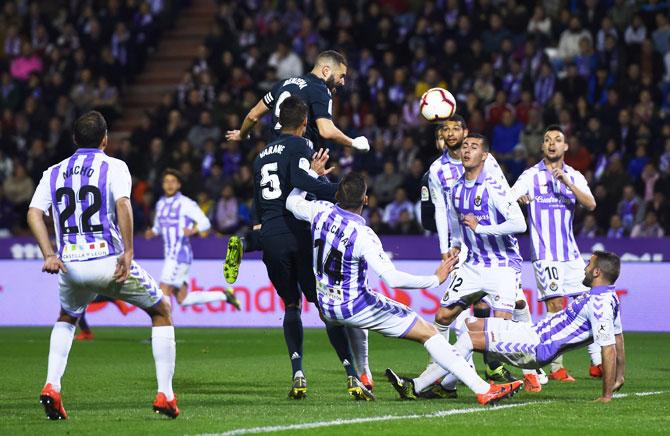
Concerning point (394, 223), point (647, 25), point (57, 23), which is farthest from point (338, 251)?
point (57, 23)

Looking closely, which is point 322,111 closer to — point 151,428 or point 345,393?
point 345,393

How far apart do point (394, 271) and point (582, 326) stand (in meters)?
1.72

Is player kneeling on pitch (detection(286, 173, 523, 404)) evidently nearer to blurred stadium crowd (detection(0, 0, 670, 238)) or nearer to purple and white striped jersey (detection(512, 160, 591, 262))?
purple and white striped jersey (detection(512, 160, 591, 262))

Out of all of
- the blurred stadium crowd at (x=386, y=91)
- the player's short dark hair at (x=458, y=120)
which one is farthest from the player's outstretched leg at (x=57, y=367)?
the blurred stadium crowd at (x=386, y=91)

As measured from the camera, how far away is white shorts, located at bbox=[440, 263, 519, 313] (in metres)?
10.2

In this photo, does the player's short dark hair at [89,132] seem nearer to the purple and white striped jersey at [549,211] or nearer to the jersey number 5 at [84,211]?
the jersey number 5 at [84,211]

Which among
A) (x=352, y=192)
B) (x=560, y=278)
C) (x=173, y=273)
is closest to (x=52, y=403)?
(x=352, y=192)

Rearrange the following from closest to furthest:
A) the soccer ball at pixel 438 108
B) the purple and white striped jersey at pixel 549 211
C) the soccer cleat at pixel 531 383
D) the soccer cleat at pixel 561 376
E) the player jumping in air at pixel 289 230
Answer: the player jumping in air at pixel 289 230 → the soccer cleat at pixel 531 383 → the soccer cleat at pixel 561 376 → the purple and white striped jersey at pixel 549 211 → the soccer ball at pixel 438 108

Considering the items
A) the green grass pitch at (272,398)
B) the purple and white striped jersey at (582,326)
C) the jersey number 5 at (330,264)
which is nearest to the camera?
the green grass pitch at (272,398)

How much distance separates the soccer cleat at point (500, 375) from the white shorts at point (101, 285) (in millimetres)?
3241

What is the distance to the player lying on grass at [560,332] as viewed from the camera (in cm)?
913

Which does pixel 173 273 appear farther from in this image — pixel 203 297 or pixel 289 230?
pixel 289 230

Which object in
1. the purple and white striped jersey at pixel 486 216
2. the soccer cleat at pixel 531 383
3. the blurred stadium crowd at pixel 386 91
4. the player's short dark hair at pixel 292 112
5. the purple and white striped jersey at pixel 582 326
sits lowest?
the soccer cleat at pixel 531 383

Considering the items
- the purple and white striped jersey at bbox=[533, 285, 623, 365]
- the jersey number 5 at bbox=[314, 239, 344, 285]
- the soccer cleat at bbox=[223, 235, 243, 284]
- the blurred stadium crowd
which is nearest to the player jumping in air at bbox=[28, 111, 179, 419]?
the jersey number 5 at bbox=[314, 239, 344, 285]
